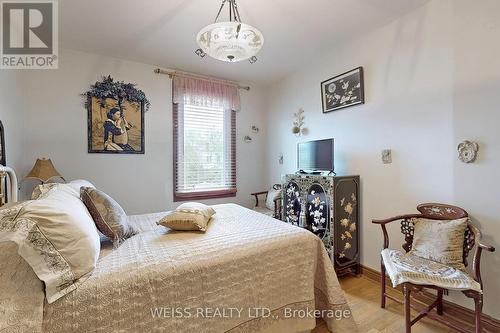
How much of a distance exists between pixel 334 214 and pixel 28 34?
3538 mm

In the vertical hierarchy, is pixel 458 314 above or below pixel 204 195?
below

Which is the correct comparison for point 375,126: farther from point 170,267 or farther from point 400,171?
point 170,267

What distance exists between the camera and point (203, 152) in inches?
145

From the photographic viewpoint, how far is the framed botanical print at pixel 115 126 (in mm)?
2930

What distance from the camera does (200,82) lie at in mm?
3549

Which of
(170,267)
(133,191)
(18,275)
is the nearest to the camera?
(18,275)

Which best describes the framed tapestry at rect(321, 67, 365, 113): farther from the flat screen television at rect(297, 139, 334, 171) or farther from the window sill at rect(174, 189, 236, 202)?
the window sill at rect(174, 189, 236, 202)

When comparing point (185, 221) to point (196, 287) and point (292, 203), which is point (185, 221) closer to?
point (196, 287)

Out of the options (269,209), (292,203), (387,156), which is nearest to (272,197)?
(269,209)

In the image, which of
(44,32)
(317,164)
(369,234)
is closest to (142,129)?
(44,32)

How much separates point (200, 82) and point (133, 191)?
6.12 feet

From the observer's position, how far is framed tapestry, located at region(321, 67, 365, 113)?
8.56ft

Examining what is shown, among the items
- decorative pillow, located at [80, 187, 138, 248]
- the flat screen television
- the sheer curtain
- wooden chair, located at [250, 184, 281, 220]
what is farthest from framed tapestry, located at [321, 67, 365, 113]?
decorative pillow, located at [80, 187, 138, 248]

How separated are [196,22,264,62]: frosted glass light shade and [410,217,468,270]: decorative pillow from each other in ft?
6.53
